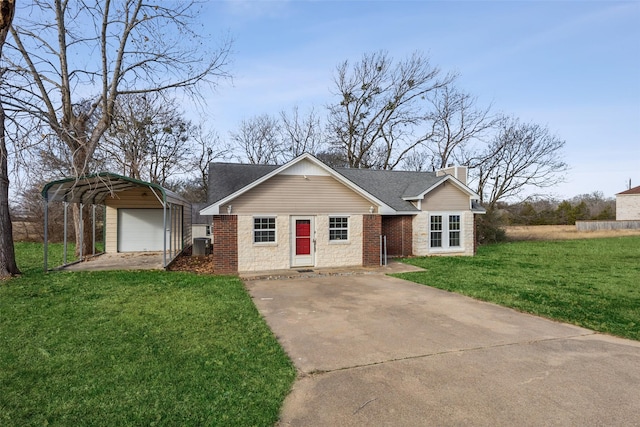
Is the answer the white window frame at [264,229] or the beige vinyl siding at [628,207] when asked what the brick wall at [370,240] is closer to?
the white window frame at [264,229]

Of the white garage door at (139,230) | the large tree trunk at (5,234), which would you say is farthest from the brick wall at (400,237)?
the large tree trunk at (5,234)

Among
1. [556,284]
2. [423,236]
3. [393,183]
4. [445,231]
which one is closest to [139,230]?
[393,183]

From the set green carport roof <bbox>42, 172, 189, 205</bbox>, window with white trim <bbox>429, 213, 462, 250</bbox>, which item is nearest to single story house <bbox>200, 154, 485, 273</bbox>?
green carport roof <bbox>42, 172, 189, 205</bbox>

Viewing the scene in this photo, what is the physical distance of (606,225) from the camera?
39.0m

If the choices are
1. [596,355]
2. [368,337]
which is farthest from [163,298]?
[596,355]

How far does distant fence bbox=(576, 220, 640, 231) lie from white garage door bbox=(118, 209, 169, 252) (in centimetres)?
4026

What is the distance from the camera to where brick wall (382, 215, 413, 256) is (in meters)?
17.6

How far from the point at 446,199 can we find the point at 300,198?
27.3 feet

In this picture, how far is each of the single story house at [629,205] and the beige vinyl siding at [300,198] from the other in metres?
50.6

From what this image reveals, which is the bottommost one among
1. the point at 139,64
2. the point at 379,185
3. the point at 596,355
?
the point at 596,355

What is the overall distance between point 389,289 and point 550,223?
48657 mm

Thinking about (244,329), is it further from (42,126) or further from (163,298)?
(42,126)

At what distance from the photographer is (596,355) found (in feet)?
17.2

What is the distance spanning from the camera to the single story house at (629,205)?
47.2m
